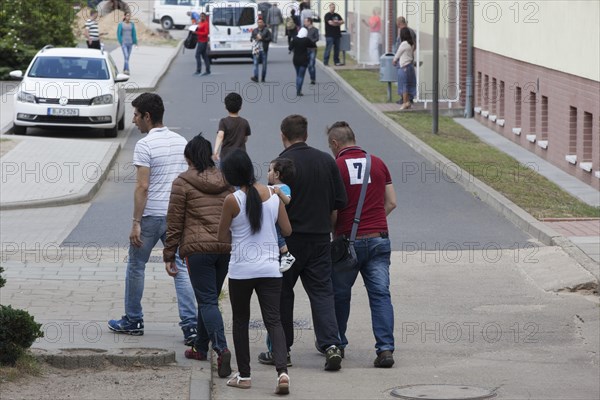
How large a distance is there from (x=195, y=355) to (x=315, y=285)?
3.29ft

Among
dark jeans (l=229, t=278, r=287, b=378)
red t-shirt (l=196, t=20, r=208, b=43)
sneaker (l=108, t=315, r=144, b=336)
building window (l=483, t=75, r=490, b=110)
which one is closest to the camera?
dark jeans (l=229, t=278, r=287, b=378)

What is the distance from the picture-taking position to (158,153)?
9281 millimetres

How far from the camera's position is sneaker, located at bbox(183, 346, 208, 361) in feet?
29.3

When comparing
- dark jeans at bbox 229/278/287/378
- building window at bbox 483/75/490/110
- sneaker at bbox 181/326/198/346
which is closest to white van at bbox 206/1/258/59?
building window at bbox 483/75/490/110

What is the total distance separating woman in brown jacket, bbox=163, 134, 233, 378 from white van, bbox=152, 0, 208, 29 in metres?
63.8

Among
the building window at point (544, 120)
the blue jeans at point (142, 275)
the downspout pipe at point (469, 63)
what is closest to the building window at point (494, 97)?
the downspout pipe at point (469, 63)

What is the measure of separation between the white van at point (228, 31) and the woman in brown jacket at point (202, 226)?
37.3 meters

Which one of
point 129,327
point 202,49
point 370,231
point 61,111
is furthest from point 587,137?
point 202,49

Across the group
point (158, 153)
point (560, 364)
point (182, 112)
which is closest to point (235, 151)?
point (158, 153)

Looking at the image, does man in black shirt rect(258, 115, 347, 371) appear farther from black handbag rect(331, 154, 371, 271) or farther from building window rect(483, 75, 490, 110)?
building window rect(483, 75, 490, 110)

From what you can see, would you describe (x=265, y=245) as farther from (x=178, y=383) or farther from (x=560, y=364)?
(x=560, y=364)

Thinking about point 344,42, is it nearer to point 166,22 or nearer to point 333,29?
point 333,29

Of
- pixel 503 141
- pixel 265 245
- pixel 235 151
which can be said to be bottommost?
pixel 503 141

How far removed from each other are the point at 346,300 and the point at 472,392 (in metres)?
1.39
